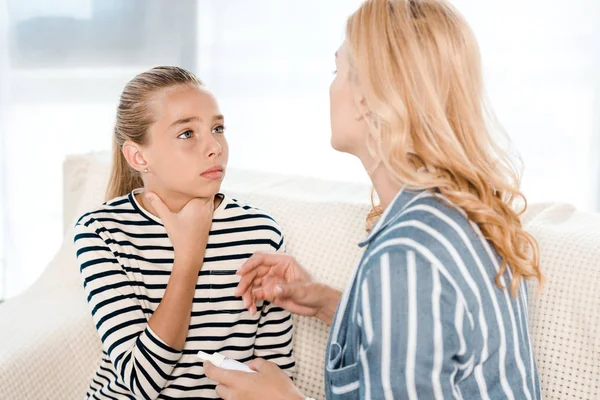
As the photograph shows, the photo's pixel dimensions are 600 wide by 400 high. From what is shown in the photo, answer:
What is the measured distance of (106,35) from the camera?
2787mm

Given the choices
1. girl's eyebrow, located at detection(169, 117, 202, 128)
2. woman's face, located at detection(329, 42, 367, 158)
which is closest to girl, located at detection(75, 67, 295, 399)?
girl's eyebrow, located at detection(169, 117, 202, 128)

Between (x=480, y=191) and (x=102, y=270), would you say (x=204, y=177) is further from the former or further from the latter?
(x=480, y=191)

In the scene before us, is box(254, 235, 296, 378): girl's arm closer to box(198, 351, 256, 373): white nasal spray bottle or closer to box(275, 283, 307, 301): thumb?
box(275, 283, 307, 301): thumb

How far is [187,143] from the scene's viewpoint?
1.36 metres

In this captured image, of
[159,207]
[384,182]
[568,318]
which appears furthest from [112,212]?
[568,318]

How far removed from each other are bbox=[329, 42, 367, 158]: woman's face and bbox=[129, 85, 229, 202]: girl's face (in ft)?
0.94

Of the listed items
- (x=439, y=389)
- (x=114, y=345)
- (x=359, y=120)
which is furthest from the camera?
(x=114, y=345)

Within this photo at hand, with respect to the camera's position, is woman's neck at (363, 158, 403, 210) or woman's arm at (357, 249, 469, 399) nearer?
woman's arm at (357, 249, 469, 399)

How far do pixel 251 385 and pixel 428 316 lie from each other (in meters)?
0.36

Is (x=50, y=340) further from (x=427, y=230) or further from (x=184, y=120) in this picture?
(x=427, y=230)

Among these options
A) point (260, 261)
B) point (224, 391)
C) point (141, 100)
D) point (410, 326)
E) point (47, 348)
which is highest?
point (141, 100)

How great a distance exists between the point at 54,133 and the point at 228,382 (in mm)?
1917

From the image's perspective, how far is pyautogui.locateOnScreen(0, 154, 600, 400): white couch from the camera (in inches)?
52.7

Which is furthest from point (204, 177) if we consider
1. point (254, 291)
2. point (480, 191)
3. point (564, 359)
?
point (564, 359)
